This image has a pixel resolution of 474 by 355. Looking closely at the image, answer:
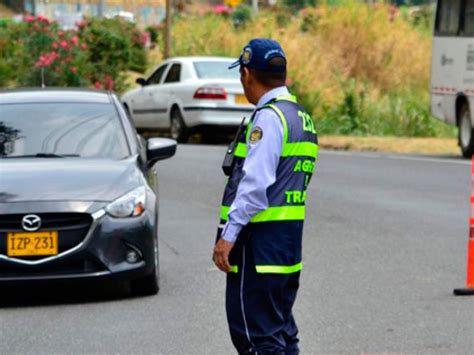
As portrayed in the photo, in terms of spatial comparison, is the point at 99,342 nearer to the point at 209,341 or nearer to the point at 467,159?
the point at 209,341

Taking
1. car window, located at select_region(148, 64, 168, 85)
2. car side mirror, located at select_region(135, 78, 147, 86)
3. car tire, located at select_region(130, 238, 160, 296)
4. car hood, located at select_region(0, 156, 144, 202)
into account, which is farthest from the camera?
car window, located at select_region(148, 64, 168, 85)

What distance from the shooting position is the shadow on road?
409 inches

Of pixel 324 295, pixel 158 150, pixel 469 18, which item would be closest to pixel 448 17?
pixel 469 18

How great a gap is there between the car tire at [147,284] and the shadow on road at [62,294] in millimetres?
111

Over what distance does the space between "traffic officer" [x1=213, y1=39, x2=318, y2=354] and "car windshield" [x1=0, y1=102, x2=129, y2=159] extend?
468cm

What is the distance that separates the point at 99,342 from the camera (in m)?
8.86

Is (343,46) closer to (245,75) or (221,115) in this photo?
(221,115)

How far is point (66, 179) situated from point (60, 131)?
942 millimetres

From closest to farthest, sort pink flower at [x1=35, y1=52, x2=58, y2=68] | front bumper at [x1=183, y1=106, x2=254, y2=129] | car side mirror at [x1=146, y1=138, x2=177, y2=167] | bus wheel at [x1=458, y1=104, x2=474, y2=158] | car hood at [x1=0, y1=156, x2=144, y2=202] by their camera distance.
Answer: car hood at [x1=0, y1=156, x2=144, y2=202]
car side mirror at [x1=146, y1=138, x2=177, y2=167]
bus wheel at [x1=458, y1=104, x2=474, y2=158]
front bumper at [x1=183, y1=106, x2=254, y2=129]
pink flower at [x1=35, y1=52, x2=58, y2=68]

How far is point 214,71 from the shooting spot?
88.3 feet

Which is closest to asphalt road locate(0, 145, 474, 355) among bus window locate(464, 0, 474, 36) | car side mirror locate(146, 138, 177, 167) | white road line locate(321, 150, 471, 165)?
car side mirror locate(146, 138, 177, 167)

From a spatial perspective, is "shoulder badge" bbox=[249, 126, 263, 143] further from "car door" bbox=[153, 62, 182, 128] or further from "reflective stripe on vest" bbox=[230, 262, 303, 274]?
"car door" bbox=[153, 62, 182, 128]

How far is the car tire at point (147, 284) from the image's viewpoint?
1034cm

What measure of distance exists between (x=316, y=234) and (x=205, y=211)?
6.93ft
